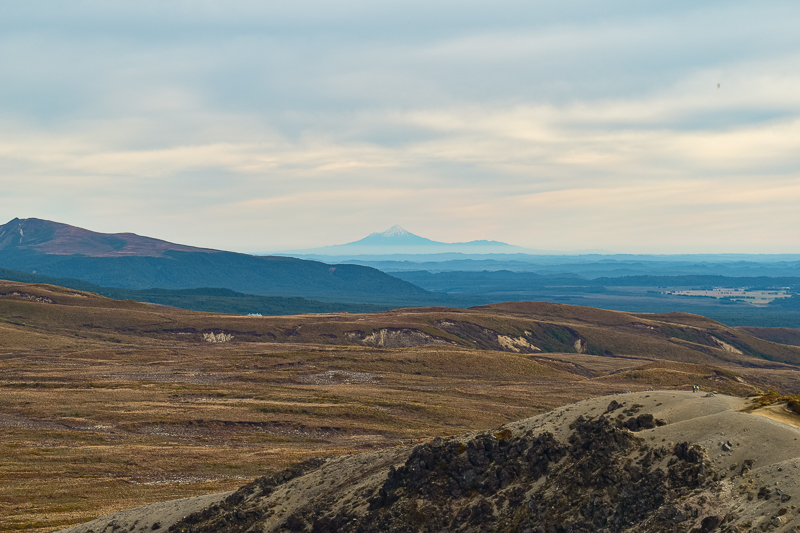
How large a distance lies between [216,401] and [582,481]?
278ft

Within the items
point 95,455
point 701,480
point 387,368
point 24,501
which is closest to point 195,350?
point 387,368

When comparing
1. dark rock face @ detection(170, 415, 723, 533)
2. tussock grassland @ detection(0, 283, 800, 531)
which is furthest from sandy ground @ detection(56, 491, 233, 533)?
dark rock face @ detection(170, 415, 723, 533)

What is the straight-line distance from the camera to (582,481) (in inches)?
1056

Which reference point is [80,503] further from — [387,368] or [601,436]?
[387,368]

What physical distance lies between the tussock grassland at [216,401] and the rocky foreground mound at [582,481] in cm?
2406

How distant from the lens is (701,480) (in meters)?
24.3

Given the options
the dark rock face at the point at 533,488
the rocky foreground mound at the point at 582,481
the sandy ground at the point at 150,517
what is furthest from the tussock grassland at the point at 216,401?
the dark rock face at the point at 533,488

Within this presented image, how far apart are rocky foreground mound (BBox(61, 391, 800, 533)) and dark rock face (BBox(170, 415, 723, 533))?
0.05 metres

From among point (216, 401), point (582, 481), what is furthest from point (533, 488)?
point (216, 401)

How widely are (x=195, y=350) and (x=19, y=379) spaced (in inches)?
2197

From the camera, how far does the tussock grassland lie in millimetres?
60469

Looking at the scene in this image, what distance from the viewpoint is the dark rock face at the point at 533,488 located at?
2484 centimetres

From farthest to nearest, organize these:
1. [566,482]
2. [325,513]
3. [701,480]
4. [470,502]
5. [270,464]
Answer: [270,464]
[325,513]
[470,502]
[566,482]
[701,480]

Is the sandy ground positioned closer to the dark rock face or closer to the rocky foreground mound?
the rocky foreground mound
